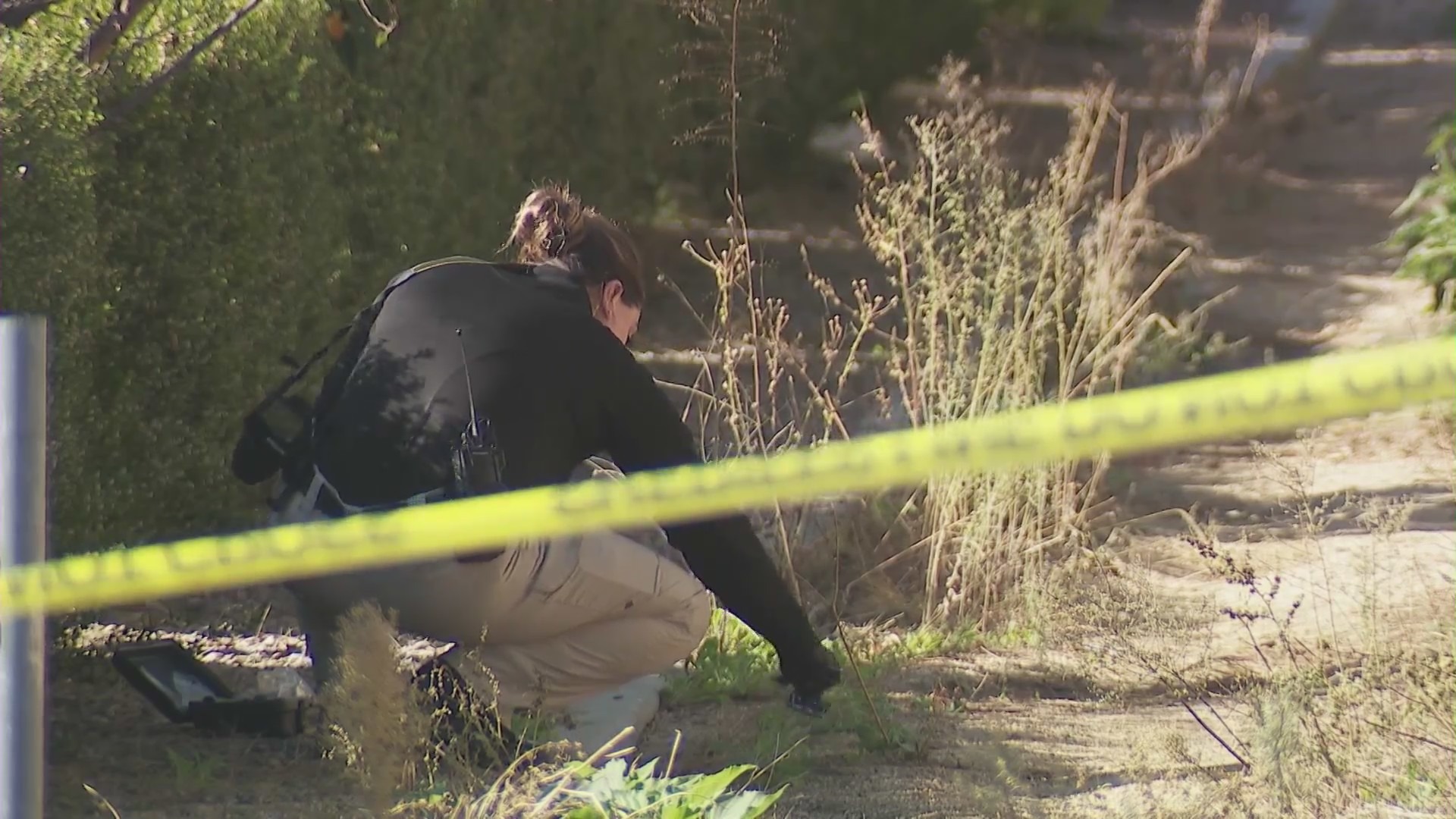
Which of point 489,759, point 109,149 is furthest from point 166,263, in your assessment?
point 489,759

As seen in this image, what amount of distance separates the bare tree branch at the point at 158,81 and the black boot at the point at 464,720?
1.29 metres

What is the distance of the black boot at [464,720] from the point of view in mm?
2930

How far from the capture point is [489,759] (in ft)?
10.1

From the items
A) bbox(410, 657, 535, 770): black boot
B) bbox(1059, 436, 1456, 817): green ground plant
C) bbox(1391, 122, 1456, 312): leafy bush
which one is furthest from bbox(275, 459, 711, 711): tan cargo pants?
bbox(1391, 122, 1456, 312): leafy bush

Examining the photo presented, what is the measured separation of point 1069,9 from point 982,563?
9.87m

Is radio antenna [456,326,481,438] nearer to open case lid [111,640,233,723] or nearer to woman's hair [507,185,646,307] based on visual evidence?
woman's hair [507,185,646,307]

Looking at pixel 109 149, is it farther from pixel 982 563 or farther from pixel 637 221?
pixel 637 221

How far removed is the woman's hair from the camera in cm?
336

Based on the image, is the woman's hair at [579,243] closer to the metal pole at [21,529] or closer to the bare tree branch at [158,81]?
the bare tree branch at [158,81]

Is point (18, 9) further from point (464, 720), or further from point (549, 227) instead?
point (464, 720)

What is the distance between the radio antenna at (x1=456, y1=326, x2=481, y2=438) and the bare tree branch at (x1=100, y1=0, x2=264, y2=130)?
831 mm

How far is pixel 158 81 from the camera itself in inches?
134

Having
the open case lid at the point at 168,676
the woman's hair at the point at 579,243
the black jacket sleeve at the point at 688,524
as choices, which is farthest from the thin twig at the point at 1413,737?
the open case lid at the point at 168,676

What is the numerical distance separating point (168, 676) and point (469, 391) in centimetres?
109
